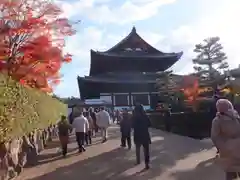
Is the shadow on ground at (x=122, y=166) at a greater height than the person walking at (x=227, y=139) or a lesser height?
lesser

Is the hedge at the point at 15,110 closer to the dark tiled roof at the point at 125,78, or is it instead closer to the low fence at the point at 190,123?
the low fence at the point at 190,123

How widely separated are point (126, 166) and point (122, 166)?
114mm

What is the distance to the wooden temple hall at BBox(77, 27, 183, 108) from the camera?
3856cm

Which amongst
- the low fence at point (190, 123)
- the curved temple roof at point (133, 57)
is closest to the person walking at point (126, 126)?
the low fence at point (190, 123)

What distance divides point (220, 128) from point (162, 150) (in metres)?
7.98

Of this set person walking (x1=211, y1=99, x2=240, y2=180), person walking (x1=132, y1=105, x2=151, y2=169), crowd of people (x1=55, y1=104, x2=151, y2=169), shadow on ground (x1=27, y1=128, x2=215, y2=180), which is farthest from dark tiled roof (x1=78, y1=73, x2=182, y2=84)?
person walking (x1=211, y1=99, x2=240, y2=180)

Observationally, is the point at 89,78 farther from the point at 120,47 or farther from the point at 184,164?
the point at 184,164

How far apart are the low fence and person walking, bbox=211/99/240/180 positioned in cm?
844

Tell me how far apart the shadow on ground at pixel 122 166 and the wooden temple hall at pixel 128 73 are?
25.3 metres

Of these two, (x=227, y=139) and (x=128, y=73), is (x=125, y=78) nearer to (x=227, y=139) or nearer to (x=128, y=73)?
(x=128, y=73)

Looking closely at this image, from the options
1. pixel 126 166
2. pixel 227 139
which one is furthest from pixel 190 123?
pixel 227 139

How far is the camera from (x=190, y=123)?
1736cm

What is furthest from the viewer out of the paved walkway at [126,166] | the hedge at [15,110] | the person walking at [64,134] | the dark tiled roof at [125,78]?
the dark tiled roof at [125,78]

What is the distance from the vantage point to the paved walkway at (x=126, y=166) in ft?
27.6
